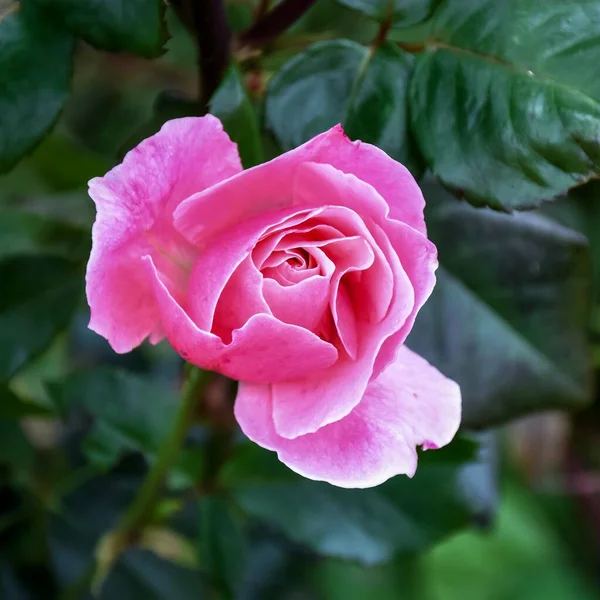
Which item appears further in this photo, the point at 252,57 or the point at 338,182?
the point at 252,57

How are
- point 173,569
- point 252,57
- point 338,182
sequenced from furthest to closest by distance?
1. point 173,569
2. point 252,57
3. point 338,182

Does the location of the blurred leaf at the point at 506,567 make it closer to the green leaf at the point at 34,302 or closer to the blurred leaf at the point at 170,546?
the blurred leaf at the point at 170,546

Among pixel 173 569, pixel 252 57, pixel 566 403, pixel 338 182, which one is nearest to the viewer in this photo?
pixel 338 182

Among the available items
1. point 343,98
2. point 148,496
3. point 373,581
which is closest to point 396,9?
point 343,98

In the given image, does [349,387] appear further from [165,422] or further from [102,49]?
[165,422]

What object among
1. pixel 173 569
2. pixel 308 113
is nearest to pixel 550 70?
pixel 308 113

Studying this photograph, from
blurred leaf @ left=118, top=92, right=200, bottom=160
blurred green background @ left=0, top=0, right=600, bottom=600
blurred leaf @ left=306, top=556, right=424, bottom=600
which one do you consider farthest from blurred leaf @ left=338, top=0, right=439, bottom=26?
blurred leaf @ left=306, top=556, right=424, bottom=600

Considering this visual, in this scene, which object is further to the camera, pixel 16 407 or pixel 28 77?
pixel 16 407

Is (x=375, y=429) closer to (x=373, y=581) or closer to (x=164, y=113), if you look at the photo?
Answer: (x=164, y=113)
